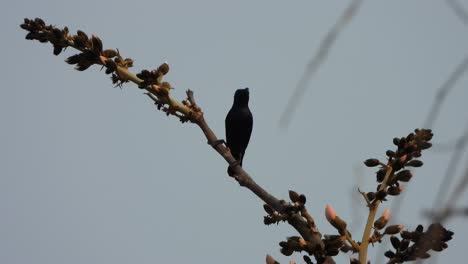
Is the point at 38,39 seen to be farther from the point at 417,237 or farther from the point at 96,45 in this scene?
the point at 417,237

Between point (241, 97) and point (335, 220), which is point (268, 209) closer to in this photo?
point (335, 220)

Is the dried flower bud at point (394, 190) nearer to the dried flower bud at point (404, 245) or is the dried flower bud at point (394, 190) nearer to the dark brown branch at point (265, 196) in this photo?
the dried flower bud at point (404, 245)

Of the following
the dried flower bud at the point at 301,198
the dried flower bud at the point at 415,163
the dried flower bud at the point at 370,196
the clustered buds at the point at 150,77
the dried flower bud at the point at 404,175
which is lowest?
the dried flower bud at the point at 301,198

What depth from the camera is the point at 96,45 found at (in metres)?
3.38

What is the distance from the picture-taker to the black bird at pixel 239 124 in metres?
9.98

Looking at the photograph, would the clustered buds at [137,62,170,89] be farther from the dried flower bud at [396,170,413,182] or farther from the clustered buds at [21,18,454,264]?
the dried flower bud at [396,170,413,182]

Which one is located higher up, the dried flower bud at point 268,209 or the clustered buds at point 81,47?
the clustered buds at point 81,47

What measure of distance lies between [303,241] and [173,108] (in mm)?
994

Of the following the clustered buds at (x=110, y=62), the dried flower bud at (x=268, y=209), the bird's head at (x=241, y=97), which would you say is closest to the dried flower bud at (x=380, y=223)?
the dried flower bud at (x=268, y=209)

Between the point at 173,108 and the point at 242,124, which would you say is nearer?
the point at 173,108

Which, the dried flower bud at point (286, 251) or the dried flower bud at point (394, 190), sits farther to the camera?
the dried flower bud at point (394, 190)

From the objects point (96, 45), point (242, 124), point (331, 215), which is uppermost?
point (242, 124)

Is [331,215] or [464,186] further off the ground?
[331,215]

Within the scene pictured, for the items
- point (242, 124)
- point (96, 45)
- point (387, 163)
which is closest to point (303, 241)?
point (387, 163)
